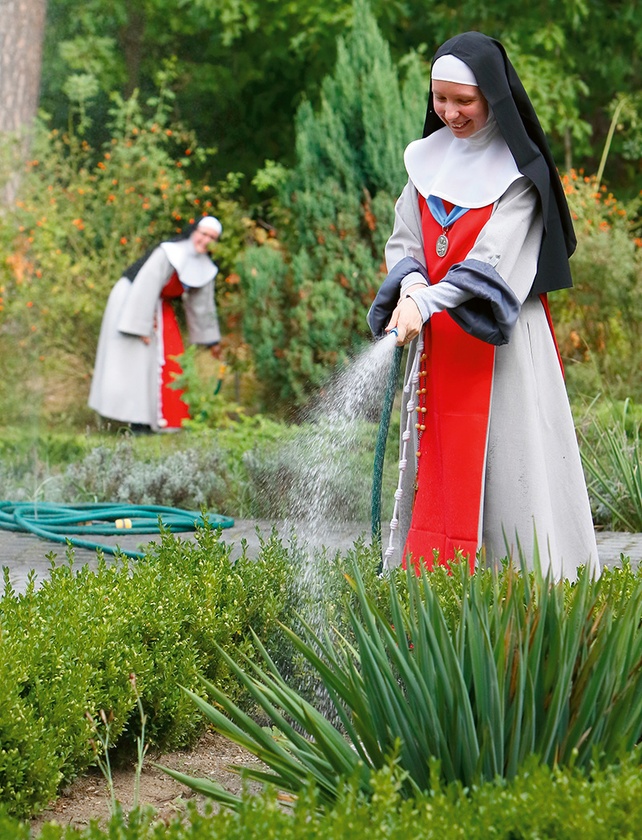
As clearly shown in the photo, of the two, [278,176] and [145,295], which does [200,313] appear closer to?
[145,295]

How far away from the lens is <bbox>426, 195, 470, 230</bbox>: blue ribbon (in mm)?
3973

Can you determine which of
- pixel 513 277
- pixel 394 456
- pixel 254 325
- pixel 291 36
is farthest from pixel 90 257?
pixel 513 277

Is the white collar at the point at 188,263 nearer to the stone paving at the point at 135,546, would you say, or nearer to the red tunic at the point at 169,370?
the red tunic at the point at 169,370

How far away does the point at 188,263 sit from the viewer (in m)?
10.2

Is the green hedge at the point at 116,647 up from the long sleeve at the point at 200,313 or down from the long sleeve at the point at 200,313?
down

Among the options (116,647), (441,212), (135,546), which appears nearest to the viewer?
(116,647)

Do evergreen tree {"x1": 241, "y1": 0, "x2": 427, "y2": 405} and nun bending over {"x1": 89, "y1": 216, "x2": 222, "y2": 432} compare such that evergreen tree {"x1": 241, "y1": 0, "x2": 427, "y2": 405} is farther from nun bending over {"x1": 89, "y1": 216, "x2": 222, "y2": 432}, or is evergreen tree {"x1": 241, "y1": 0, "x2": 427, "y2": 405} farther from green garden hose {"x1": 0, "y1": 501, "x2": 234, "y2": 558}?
green garden hose {"x1": 0, "y1": 501, "x2": 234, "y2": 558}

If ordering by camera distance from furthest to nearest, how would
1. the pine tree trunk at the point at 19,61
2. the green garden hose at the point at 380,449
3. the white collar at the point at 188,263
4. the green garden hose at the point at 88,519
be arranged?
the pine tree trunk at the point at 19,61 < the white collar at the point at 188,263 < the green garden hose at the point at 88,519 < the green garden hose at the point at 380,449

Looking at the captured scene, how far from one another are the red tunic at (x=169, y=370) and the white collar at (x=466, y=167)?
21.0 feet

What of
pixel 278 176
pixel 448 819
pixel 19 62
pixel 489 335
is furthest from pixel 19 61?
pixel 448 819

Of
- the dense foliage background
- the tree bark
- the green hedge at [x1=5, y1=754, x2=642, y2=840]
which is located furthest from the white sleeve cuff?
the tree bark

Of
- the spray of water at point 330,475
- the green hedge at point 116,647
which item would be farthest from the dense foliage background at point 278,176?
the green hedge at point 116,647

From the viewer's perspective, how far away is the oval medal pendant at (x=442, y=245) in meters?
3.98

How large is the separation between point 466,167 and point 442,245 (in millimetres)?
250
